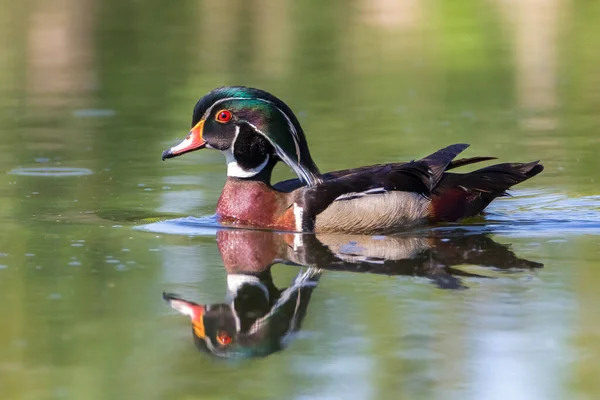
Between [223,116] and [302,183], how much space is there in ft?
2.79

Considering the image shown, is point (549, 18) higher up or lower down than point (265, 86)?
higher up

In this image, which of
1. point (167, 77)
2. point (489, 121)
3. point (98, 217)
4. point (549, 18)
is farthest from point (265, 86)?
point (549, 18)

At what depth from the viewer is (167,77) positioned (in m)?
20.0

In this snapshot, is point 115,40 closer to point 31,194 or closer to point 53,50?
point 53,50

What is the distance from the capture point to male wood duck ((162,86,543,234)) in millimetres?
10102

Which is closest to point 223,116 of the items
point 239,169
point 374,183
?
point 239,169

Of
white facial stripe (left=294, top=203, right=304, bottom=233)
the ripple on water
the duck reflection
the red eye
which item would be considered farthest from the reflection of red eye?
the ripple on water

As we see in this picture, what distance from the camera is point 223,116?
10.4 m

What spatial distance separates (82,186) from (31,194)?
551mm

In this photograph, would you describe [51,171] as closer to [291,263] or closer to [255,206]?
[255,206]

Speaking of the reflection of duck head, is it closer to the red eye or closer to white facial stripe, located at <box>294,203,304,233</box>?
white facial stripe, located at <box>294,203,304,233</box>

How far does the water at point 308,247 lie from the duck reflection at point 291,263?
32 millimetres

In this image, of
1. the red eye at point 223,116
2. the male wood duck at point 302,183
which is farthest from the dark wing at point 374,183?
the red eye at point 223,116

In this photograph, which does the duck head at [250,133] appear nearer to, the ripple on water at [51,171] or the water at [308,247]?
the water at [308,247]
